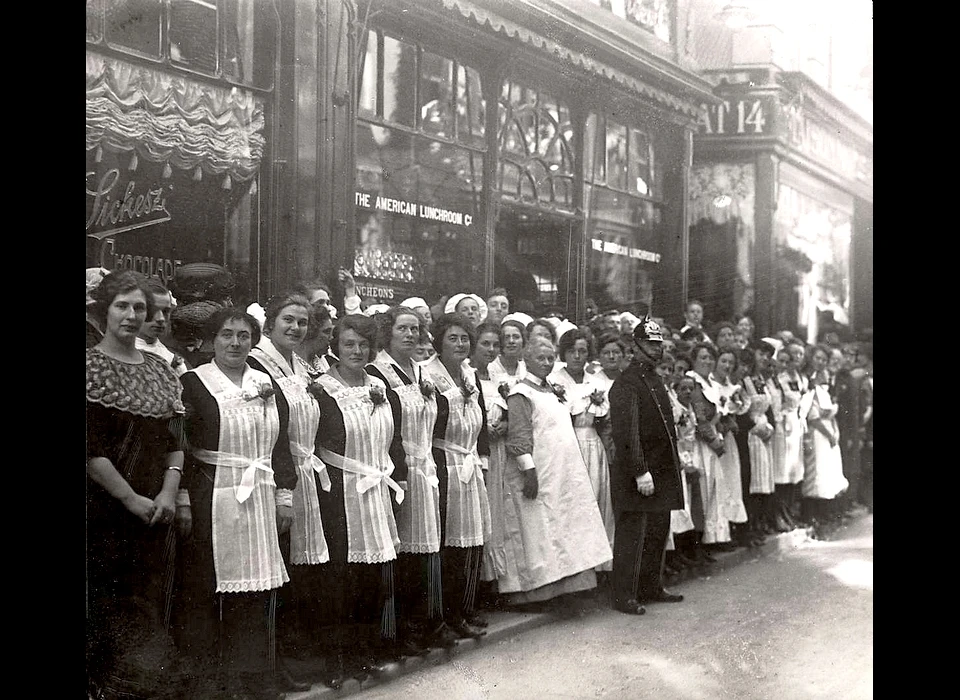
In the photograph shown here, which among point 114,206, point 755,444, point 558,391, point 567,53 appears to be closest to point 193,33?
point 114,206

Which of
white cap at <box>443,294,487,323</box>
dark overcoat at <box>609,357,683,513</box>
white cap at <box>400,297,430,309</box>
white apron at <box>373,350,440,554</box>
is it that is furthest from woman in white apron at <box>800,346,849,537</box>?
white cap at <box>400,297,430,309</box>

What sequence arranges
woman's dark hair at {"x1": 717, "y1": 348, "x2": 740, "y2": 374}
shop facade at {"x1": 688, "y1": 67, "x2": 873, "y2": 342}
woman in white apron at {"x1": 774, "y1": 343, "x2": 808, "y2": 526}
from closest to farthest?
shop facade at {"x1": 688, "y1": 67, "x2": 873, "y2": 342} < woman's dark hair at {"x1": 717, "y1": 348, "x2": 740, "y2": 374} < woman in white apron at {"x1": 774, "y1": 343, "x2": 808, "y2": 526}

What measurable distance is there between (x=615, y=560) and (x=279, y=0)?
98.1 inches

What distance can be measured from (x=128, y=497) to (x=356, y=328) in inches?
36.8

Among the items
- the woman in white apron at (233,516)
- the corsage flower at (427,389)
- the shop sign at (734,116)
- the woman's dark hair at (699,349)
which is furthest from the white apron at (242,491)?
the shop sign at (734,116)

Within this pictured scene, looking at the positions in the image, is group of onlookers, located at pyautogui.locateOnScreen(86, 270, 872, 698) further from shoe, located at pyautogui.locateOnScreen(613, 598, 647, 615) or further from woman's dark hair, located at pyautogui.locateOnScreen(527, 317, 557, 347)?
shoe, located at pyautogui.locateOnScreen(613, 598, 647, 615)

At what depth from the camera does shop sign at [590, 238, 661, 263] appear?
4250 millimetres

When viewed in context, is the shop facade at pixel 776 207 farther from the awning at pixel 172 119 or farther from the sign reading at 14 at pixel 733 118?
the awning at pixel 172 119

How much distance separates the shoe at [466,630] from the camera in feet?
12.6

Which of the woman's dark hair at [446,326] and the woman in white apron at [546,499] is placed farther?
the woman in white apron at [546,499]

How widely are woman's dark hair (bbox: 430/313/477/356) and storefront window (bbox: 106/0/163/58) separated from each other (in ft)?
4.36

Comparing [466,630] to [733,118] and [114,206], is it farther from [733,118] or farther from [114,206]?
[733,118]

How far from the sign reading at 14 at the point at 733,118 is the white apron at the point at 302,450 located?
209 centimetres
